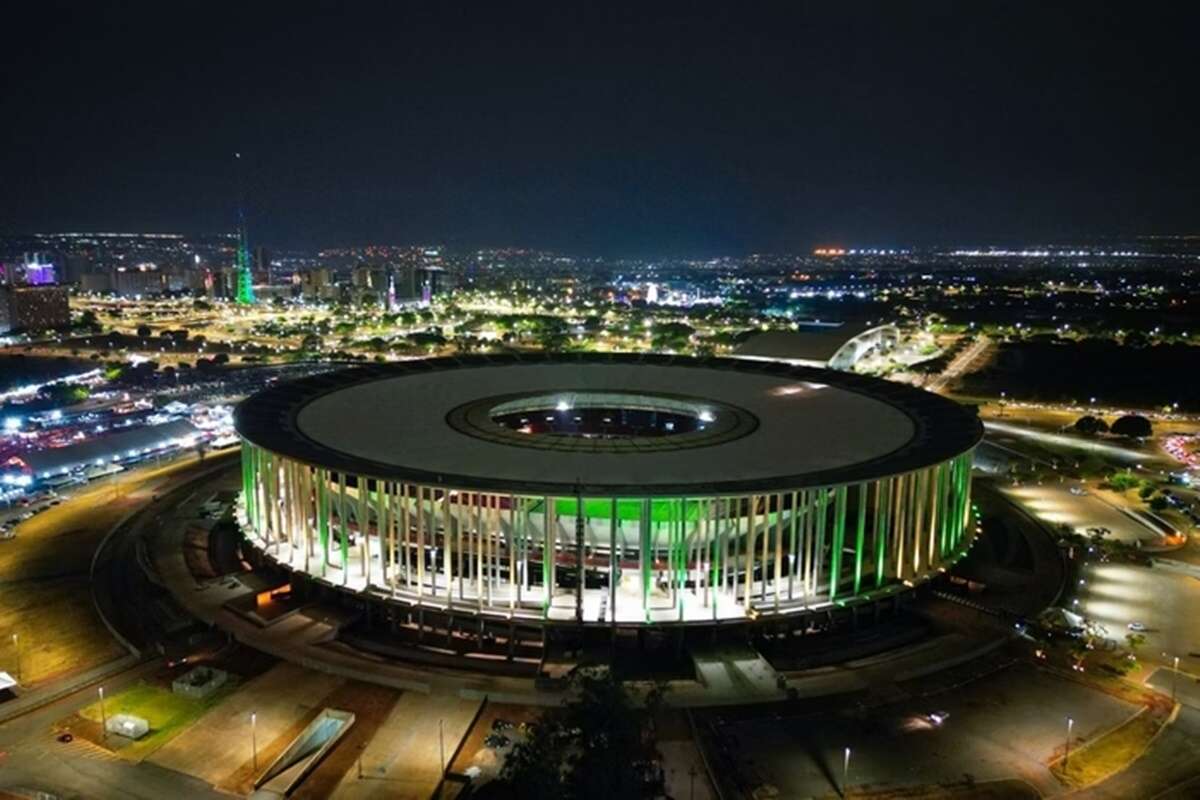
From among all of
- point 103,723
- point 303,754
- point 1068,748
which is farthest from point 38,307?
point 1068,748

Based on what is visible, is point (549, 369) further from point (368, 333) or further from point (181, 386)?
point (368, 333)

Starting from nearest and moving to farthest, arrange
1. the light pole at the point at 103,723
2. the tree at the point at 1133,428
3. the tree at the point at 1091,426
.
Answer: the light pole at the point at 103,723, the tree at the point at 1133,428, the tree at the point at 1091,426

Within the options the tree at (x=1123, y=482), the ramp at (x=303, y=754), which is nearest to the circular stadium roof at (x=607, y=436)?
the ramp at (x=303, y=754)

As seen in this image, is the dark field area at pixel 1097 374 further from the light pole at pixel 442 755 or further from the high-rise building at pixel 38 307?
the high-rise building at pixel 38 307

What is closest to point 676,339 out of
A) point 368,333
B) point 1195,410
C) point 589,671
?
point 368,333

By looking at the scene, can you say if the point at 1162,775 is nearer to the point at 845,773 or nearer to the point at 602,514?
the point at 845,773
